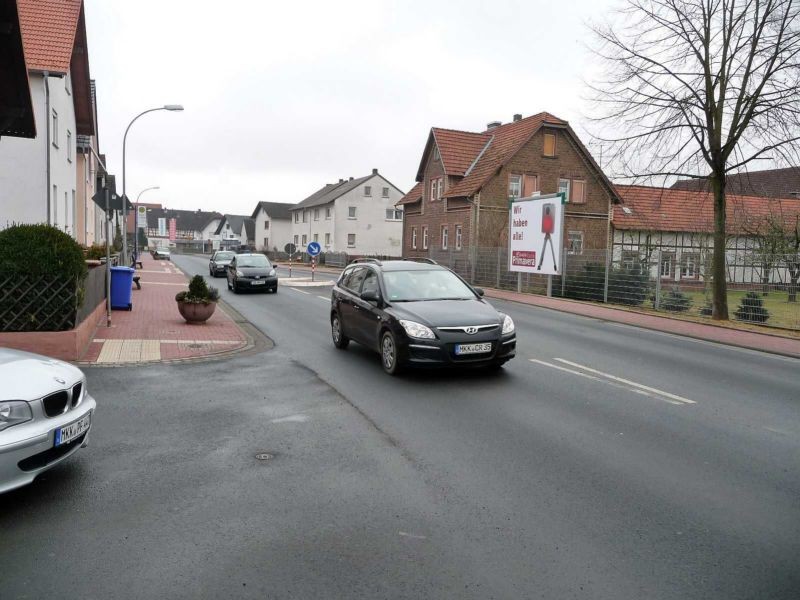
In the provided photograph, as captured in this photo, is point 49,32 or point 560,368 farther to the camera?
point 49,32

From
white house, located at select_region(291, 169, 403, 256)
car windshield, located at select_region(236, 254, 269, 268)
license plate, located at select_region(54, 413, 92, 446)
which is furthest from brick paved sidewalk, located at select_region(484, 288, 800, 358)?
white house, located at select_region(291, 169, 403, 256)

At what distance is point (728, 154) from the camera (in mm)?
18203

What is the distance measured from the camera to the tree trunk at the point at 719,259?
18.4 metres

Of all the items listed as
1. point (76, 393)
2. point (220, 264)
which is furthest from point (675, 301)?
point (220, 264)

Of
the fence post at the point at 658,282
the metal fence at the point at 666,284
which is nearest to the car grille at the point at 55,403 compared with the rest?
the metal fence at the point at 666,284

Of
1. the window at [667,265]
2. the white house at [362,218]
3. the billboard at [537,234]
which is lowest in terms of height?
the window at [667,265]

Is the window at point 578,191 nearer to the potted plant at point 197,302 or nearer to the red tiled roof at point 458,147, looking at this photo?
the red tiled roof at point 458,147

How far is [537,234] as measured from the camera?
84.9 ft

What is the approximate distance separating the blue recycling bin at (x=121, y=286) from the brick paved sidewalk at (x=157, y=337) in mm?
352

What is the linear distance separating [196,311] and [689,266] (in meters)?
16.7

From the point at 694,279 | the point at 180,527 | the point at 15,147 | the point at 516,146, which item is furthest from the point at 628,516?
the point at 516,146

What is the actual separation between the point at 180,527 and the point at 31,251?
7275 millimetres

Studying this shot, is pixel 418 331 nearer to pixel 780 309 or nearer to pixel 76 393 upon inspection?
pixel 76 393

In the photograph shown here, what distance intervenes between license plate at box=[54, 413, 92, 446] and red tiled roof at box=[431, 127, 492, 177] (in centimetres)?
4005
